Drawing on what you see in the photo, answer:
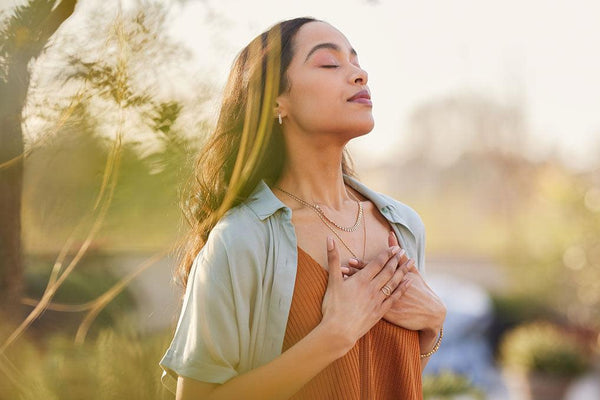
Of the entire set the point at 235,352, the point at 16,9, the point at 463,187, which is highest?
the point at 16,9

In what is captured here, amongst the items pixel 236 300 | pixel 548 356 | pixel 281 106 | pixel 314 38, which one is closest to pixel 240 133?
pixel 281 106

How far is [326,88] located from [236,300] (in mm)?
367

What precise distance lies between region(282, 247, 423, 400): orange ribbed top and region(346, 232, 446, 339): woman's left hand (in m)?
0.02

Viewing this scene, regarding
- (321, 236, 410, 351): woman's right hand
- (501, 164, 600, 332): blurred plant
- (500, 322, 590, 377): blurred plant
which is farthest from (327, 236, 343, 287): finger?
(501, 164, 600, 332): blurred plant

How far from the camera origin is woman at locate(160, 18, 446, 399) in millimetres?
1060

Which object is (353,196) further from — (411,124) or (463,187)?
(411,124)

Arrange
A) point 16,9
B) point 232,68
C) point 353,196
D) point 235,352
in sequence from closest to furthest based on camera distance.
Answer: point 16,9
point 235,352
point 232,68
point 353,196

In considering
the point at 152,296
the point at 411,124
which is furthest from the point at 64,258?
the point at 411,124

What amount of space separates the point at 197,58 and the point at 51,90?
19 cm

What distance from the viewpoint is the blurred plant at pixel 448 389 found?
13.8 ft

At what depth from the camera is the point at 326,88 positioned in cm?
117

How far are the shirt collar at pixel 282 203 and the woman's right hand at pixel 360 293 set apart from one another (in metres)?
0.11

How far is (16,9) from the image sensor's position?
2.97 ft

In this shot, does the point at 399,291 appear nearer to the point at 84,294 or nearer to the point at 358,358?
the point at 358,358
